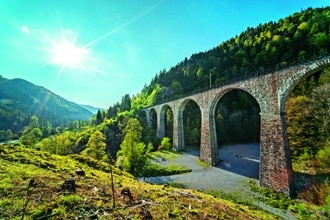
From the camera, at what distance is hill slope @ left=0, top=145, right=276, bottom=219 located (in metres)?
4.45

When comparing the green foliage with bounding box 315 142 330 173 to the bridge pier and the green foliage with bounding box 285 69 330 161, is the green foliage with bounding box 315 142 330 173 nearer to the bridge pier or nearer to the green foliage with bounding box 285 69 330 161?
the green foliage with bounding box 285 69 330 161

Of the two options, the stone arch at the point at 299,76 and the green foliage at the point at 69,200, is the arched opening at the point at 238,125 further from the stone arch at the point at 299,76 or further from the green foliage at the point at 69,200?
the green foliage at the point at 69,200

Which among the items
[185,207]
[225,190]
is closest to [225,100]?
[225,190]

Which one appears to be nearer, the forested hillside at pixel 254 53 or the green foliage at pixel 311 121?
the green foliage at pixel 311 121

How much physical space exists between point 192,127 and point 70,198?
40626 mm

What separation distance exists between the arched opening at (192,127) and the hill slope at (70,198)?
2606 cm

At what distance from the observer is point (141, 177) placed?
21.1 meters

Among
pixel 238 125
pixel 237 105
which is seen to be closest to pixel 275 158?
pixel 238 125

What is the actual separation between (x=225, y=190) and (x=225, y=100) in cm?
4318

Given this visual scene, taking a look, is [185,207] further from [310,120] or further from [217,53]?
[217,53]

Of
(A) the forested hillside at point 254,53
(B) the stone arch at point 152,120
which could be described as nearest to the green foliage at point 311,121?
(A) the forested hillside at point 254,53

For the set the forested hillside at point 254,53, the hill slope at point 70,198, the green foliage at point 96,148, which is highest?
the forested hillside at point 254,53

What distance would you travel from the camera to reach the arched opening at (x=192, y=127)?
39.4 meters

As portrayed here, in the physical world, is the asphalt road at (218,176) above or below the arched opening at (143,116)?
below
